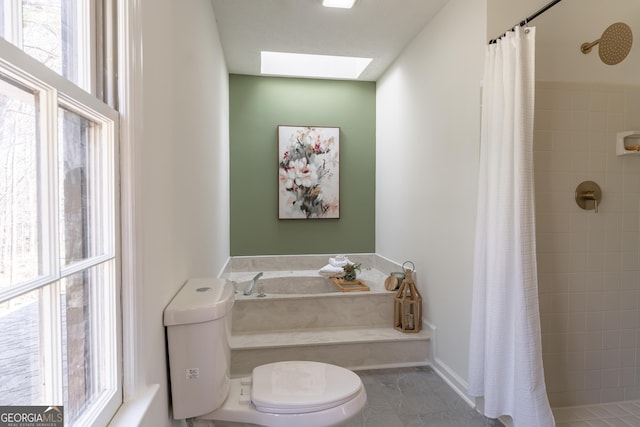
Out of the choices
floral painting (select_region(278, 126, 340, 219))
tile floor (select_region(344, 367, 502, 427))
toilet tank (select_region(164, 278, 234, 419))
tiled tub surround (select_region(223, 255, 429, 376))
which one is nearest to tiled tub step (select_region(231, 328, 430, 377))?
tiled tub surround (select_region(223, 255, 429, 376))

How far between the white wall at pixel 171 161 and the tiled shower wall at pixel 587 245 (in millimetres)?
1992

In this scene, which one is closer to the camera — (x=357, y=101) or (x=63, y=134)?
(x=63, y=134)

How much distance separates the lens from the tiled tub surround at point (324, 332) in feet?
8.07

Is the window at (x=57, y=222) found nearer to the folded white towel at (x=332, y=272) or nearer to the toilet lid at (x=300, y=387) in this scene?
the toilet lid at (x=300, y=387)

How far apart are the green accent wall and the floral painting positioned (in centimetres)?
8

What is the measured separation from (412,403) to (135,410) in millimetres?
1755

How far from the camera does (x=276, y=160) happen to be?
377cm

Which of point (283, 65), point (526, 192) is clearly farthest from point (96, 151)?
point (283, 65)

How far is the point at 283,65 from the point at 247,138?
2.90 feet

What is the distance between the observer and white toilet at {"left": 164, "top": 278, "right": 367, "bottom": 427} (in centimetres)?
117

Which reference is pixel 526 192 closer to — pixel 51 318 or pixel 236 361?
pixel 51 318

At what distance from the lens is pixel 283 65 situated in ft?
12.1

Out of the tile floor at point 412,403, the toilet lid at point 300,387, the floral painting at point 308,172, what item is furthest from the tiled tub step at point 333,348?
the floral painting at point 308,172

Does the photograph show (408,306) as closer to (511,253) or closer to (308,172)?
(511,253)
